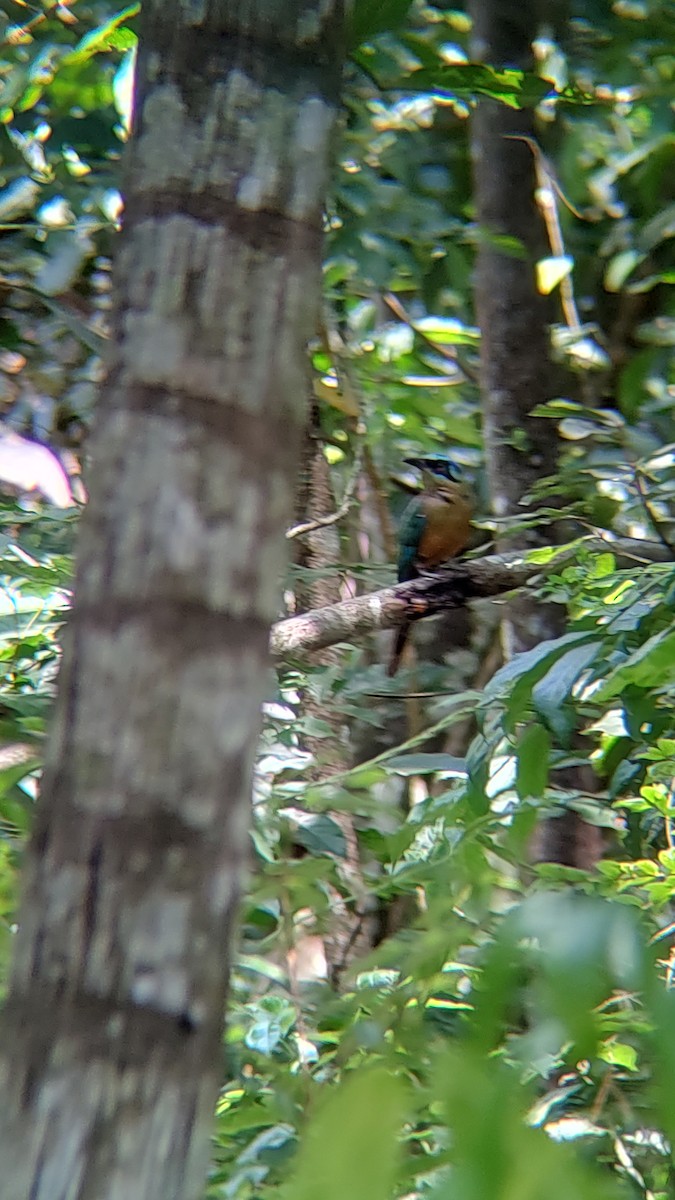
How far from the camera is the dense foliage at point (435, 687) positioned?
610mm

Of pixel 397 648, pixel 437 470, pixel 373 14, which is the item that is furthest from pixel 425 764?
pixel 437 470

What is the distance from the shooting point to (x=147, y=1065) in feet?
2.07

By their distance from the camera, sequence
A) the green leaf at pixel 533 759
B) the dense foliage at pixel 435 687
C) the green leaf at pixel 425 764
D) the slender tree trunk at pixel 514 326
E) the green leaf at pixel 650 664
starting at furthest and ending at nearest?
the slender tree trunk at pixel 514 326, the green leaf at pixel 425 764, the green leaf at pixel 533 759, the green leaf at pixel 650 664, the dense foliage at pixel 435 687

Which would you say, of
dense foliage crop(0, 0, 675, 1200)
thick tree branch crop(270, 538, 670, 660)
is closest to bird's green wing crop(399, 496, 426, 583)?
dense foliage crop(0, 0, 675, 1200)

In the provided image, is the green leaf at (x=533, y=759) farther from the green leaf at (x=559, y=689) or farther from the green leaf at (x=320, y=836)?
the green leaf at (x=320, y=836)

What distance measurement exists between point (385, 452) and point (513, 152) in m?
0.84

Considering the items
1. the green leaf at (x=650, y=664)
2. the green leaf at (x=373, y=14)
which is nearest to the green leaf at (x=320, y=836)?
the green leaf at (x=650, y=664)

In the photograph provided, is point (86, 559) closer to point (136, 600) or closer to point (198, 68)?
point (136, 600)

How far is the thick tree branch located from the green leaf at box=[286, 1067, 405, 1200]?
4.74ft

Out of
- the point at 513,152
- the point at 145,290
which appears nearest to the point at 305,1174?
the point at 145,290

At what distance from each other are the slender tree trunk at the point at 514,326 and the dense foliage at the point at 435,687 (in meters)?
0.07

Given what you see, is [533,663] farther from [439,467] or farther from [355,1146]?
[439,467]

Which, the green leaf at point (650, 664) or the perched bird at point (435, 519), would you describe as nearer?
the green leaf at point (650, 664)

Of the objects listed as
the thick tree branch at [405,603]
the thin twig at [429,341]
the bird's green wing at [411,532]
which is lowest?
the thick tree branch at [405,603]
